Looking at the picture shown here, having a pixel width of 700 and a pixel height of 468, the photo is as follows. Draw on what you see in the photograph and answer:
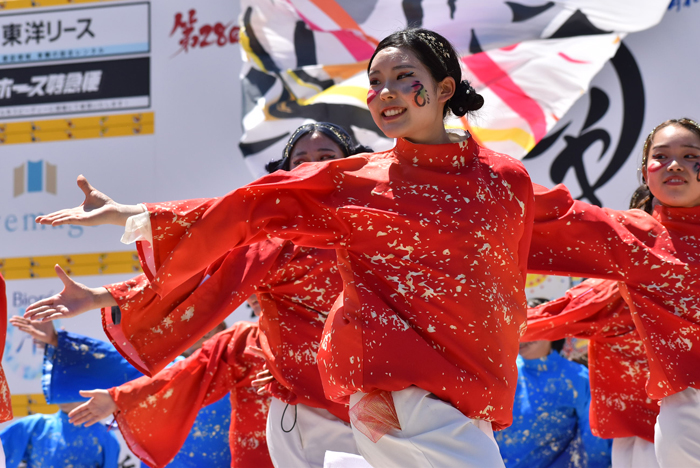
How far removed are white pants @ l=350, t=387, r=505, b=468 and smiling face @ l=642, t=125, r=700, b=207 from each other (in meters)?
1.07

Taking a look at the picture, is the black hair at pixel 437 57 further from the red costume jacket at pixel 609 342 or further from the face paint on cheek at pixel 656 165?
the red costume jacket at pixel 609 342

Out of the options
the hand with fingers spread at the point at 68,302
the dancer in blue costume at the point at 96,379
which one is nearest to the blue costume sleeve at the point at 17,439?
the dancer in blue costume at the point at 96,379

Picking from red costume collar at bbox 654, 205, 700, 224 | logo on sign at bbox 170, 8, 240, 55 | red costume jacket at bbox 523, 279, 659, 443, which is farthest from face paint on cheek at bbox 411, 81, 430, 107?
logo on sign at bbox 170, 8, 240, 55

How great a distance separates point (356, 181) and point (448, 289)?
32cm

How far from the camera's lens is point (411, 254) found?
1645 millimetres

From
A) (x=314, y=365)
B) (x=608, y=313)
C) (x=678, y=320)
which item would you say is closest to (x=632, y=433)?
(x=608, y=313)

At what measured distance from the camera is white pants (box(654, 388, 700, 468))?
2045 millimetres

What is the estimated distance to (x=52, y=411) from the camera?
4262 mm

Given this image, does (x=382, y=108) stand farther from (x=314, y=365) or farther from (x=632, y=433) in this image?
(x=632, y=433)

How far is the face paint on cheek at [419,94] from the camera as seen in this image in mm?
1727

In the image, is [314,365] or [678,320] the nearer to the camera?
[678,320]

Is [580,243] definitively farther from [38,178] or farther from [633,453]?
[38,178]

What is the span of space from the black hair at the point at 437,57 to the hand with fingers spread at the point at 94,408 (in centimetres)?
153

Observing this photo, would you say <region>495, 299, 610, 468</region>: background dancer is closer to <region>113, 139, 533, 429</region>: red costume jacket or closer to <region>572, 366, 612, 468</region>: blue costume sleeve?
<region>572, 366, 612, 468</region>: blue costume sleeve
